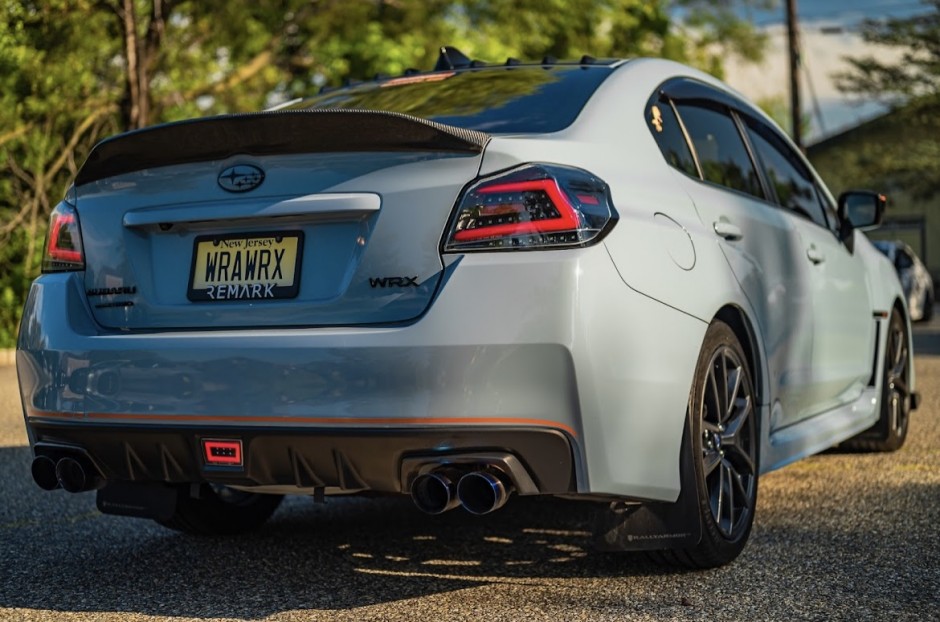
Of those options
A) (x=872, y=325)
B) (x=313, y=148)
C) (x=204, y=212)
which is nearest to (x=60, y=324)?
(x=204, y=212)

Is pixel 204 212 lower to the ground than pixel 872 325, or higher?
higher

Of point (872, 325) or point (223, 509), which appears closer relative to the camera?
point (223, 509)

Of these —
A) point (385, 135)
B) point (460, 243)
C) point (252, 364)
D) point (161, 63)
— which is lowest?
point (161, 63)

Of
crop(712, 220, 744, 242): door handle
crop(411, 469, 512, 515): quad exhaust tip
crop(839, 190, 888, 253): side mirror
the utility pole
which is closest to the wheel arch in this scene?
crop(712, 220, 744, 242): door handle

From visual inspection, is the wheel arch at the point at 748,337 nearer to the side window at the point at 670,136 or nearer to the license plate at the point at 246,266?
the side window at the point at 670,136

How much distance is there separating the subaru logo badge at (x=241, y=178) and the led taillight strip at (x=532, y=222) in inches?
24.0

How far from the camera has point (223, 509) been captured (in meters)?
4.93

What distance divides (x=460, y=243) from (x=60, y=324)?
122 cm

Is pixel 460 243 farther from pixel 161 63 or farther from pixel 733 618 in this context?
pixel 161 63

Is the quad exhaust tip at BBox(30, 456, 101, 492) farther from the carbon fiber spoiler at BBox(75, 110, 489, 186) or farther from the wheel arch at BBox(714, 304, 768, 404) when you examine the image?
the wheel arch at BBox(714, 304, 768, 404)

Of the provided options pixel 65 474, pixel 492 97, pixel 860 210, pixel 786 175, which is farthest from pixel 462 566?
pixel 860 210

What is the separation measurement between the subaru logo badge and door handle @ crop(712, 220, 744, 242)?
1440mm

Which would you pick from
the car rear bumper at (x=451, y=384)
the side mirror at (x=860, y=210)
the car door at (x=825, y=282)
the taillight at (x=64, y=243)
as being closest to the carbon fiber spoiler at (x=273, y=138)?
the taillight at (x=64, y=243)

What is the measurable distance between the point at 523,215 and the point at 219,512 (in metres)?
2.06
